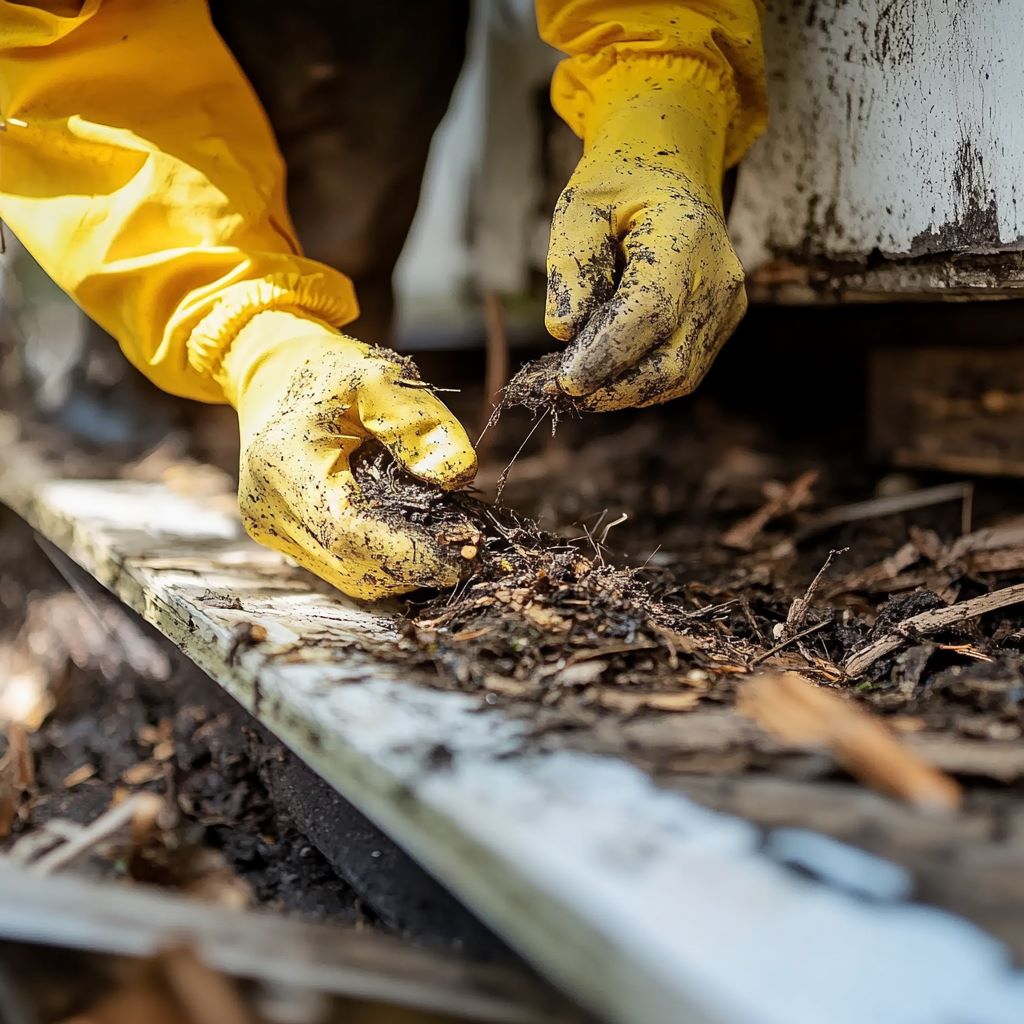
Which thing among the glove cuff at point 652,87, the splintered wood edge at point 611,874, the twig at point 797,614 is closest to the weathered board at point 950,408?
the glove cuff at point 652,87

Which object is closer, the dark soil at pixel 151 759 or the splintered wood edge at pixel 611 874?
the splintered wood edge at pixel 611 874

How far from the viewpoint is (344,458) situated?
115 centimetres

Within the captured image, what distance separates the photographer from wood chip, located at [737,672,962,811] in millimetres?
698

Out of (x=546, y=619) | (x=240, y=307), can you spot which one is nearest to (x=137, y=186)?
(x=240, y=307)

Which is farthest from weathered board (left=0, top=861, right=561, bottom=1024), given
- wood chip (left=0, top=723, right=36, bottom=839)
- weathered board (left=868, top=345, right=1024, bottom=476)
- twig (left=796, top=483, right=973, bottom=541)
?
weathered board (left=868, top=345, right=1024, bottom=476)

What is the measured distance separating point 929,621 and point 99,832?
3.20 feet

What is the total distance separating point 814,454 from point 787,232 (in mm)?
638

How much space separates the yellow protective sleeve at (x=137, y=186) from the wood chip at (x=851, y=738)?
84 centimetres

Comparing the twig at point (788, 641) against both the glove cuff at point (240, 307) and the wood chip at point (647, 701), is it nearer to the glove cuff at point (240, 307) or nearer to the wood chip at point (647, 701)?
the wood chip at point (647, 701)

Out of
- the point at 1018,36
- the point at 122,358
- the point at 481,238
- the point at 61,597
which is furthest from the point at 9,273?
the point at 1018,36

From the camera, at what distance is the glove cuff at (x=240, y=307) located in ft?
4.21

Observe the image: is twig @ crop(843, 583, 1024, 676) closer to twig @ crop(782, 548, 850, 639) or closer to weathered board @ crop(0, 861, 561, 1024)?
twig @ crop(782, 548, 850, 639)

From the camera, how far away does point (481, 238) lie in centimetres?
275

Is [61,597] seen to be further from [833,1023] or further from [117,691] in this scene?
[833,1023]
